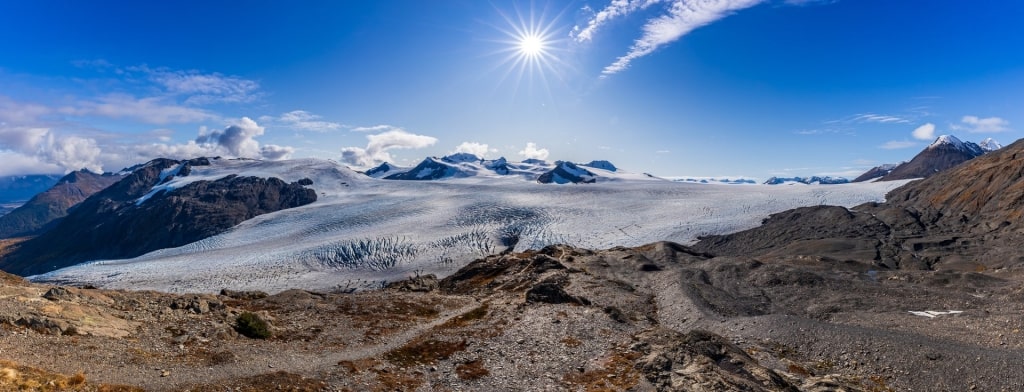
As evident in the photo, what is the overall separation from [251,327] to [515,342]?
681 inches

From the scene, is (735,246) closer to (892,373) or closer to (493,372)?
(892,373)

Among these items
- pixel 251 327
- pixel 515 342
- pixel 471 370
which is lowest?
pixel 515 342

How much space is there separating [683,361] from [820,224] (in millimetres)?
130946

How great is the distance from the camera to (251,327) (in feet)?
99.3

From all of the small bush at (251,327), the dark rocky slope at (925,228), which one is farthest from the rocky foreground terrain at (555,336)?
the dark rocky slope at (925,228)

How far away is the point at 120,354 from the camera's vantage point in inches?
866

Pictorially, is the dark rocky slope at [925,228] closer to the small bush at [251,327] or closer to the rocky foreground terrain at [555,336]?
the rocky foreground terrain at [555,336]

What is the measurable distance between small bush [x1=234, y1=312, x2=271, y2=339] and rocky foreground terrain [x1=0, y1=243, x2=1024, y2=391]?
0.34 metres

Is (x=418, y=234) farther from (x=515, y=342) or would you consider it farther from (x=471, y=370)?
(x=471, y=370)

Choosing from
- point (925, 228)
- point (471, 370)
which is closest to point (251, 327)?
point (471, 370)

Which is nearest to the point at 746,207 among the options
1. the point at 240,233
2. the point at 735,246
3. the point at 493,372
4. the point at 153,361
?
the point at 735,246

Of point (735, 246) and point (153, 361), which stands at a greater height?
point (153, 361)

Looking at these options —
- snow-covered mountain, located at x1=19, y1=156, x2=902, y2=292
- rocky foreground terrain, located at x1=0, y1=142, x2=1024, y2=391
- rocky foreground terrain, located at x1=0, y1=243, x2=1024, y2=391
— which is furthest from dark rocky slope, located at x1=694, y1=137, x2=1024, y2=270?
rocky foreground terrain, located at x1=0, y1=243, x2=1024, y2=391

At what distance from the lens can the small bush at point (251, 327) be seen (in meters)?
30.2
